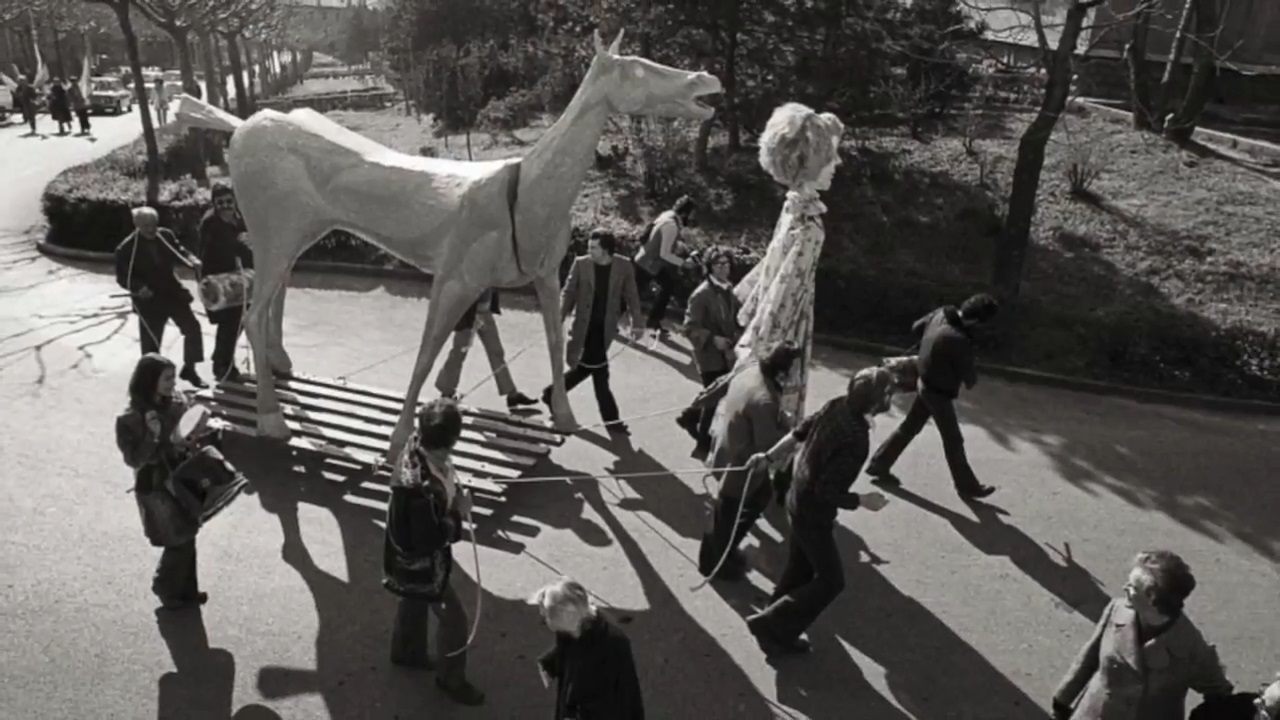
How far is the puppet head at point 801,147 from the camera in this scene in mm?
6734

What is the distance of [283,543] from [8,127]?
25929 millimetres

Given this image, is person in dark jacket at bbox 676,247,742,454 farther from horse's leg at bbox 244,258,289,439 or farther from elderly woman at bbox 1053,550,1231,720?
elderly woman at bbox 1053,550,1231,720

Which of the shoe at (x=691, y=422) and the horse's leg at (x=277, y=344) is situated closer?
the shoe at (x=691, y=422)

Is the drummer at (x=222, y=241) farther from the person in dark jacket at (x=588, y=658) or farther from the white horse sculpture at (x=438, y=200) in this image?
the person in dark jacket at (x=588, y=658)

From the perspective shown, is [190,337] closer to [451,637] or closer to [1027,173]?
[451,637]

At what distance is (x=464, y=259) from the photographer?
7.07 metres

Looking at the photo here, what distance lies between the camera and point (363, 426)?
7.77 metres

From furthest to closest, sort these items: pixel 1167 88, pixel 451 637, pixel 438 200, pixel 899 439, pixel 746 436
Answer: pixel 1167 88
pixel 899 439
pixel 438 200
pixel 746 436
pixel 451 637

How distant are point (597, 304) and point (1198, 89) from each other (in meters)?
14.6

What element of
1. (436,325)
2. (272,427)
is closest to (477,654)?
(436,325)

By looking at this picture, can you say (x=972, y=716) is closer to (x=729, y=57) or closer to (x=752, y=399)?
(x=752, y=399)

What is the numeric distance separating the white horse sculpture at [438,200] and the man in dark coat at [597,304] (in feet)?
1.45

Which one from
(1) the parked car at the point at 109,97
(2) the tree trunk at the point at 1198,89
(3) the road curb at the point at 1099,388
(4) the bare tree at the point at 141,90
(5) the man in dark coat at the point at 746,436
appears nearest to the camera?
(5) the man in dark coat at the point at 746,436

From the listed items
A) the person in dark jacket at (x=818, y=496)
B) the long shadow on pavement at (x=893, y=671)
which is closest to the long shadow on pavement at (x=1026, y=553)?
the long shadow on pavement at (x=893, y=671)
